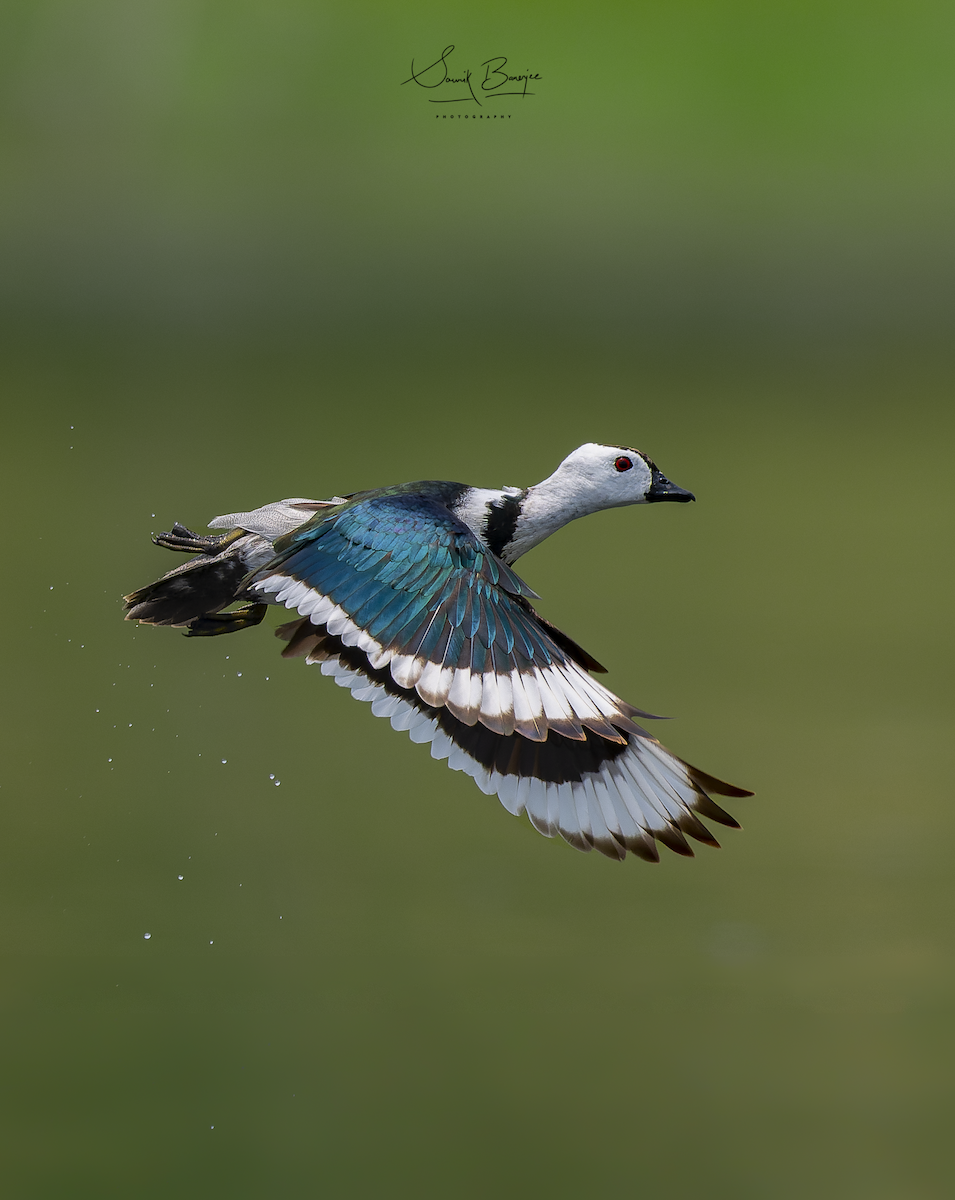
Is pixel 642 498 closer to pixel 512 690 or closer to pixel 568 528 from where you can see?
pixel 512 690

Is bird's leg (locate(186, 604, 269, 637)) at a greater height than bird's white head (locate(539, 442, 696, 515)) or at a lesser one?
lesser

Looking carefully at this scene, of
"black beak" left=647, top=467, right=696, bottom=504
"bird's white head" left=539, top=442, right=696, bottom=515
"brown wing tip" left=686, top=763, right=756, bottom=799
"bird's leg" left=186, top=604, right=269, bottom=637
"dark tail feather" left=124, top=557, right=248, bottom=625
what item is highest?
"bird's white head" left=539, top=442, right=696, bottom=515

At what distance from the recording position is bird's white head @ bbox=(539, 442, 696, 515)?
137 centimetres

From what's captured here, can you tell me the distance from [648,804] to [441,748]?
20 cm

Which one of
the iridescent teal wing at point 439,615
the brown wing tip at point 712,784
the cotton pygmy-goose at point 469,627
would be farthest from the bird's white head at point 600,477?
the brown wing tip at point 712,784

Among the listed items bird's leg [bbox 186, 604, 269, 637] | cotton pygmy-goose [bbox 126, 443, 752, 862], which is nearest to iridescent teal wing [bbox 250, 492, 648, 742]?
cotton pygmy-goose [bbox 126, 443, 752, 862]

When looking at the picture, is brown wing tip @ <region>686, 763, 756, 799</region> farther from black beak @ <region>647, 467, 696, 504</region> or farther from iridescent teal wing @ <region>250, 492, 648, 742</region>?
black beak @ <region>647, 467, 696, 504</region>

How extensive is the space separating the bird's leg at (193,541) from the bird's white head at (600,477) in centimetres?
32

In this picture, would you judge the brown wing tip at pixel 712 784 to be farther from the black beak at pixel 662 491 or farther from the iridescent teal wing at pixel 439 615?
the black beak at pixel 662 491

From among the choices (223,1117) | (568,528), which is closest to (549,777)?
(223,1117)

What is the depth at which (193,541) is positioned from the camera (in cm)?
143

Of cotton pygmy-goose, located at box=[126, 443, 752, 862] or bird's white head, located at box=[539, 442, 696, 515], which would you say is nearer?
cotton pygmy-goose, located at box=[126, 443, 752, 862]

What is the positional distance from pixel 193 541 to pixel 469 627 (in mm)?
385

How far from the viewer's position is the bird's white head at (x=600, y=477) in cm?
137
